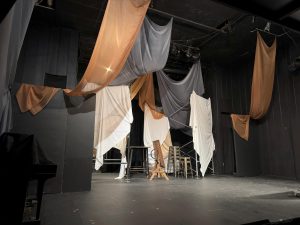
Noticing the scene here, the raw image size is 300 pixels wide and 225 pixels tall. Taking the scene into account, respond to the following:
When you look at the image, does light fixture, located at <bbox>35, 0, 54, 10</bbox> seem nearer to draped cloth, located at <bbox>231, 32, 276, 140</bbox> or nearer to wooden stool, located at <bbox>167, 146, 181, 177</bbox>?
draped cloth, located at <bbox>231, 32, 276, 140</bbox>

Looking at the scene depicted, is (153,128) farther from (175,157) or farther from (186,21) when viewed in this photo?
(186,21)

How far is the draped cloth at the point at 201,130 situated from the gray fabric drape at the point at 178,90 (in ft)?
0.73

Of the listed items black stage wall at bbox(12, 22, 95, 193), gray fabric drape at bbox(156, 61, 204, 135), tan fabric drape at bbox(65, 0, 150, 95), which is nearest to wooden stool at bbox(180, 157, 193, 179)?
gray fabric drape at bbox(156, 61, 204, 135)

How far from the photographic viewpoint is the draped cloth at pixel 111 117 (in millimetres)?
4680

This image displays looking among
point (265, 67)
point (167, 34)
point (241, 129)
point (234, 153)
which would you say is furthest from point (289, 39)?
point (167, 34)

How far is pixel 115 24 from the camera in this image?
250 cm

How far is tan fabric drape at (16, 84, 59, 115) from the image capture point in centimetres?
347

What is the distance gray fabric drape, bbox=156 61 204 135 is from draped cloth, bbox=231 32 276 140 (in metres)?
1.17

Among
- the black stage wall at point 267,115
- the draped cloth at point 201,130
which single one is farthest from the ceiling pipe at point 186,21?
the black stage wall at point 267,115

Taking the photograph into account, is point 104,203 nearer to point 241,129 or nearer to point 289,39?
point 241,129

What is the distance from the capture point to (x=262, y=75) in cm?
470

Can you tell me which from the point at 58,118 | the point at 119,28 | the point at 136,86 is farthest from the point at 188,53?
the point at 58,118

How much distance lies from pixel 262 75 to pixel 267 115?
196 centimetres

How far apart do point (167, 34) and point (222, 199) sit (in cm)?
239
